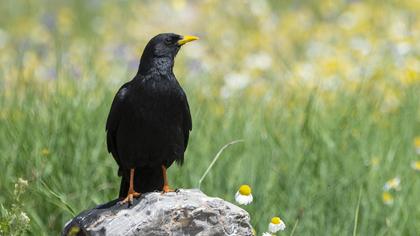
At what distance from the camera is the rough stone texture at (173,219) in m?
3.40

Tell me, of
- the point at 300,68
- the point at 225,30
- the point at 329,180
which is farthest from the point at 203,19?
the point at 329,180

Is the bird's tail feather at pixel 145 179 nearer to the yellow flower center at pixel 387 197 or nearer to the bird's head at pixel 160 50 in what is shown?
the bird's head at pixel 160 50

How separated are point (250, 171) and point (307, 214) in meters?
0.48

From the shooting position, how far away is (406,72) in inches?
257

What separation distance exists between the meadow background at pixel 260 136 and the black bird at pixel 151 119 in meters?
0.38

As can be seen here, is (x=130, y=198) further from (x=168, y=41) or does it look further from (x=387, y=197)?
(x=387, y=197)

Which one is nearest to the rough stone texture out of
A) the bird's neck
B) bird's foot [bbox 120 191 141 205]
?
bird's foot [bbox 120 191 141 205]

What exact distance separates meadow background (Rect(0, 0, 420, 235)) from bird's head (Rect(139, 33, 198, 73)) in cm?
75

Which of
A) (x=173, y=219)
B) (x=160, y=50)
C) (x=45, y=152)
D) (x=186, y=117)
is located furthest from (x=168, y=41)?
(x=173, y=219)

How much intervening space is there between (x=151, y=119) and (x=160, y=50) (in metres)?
0.40

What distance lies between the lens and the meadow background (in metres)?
4.77

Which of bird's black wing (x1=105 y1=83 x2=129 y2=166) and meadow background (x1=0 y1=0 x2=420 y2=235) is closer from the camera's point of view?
bird's black wing (x1=105 y1=83 x2=129 y2=166)

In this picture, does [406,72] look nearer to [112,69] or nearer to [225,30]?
[112,69]

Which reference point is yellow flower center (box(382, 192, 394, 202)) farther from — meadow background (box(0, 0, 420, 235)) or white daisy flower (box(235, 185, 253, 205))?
white daisy flower (box(235, 185, 253, 205))
